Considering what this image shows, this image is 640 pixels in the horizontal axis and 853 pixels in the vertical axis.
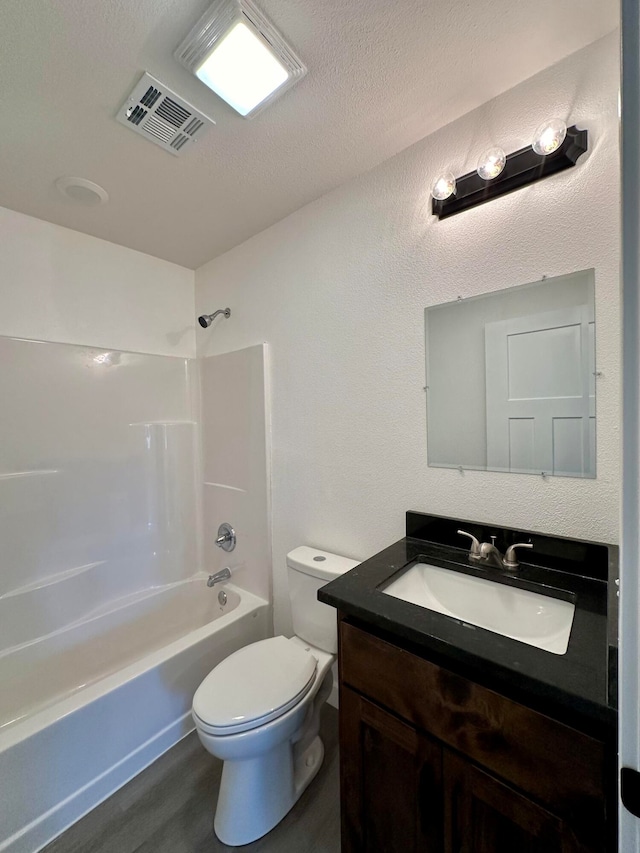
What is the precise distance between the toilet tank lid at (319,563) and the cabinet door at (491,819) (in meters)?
0.74

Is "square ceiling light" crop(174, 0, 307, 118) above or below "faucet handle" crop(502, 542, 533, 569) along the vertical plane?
above

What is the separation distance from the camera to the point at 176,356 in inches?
93.3

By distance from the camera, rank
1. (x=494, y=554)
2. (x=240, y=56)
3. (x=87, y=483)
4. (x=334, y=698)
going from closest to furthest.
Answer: (x=240, y=56), (x=494, y=554), (x=334, y=698), (x=87, y=483)

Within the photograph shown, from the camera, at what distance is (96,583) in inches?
76.9

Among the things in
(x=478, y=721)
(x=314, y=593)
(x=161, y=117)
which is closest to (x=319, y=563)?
(x=314, y=593)

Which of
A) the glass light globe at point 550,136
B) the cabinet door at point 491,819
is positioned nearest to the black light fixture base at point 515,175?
the glass light globe at point 550,136

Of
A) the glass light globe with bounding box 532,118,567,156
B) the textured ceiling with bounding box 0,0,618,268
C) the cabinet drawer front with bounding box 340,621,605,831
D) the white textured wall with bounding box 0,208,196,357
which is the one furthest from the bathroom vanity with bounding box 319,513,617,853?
the white textured wall with bounding box 0,208,196,357

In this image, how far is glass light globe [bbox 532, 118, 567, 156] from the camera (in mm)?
1029

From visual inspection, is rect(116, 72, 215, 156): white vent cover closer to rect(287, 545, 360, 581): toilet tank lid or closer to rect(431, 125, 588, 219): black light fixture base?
rect(431, 125, 588, 219): black light fixture base

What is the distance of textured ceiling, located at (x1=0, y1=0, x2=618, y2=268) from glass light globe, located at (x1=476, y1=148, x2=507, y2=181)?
0.23m

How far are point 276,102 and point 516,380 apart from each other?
125 cm

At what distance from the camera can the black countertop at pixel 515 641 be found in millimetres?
622

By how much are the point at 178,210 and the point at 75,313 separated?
2.63ft

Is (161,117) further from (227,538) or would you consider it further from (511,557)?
(227,538)
